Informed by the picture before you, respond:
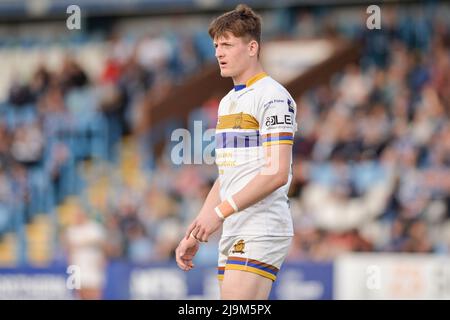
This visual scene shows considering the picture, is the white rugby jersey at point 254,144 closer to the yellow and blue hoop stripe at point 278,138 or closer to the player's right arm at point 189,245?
the yellow and blue hoop stripe at point 278,138

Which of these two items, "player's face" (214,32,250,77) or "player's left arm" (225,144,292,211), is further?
"player's face" (214,32,250,77)

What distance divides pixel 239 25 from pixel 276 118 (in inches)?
23.4

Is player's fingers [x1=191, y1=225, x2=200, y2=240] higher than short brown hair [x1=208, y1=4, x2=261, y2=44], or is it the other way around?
short brown hair [x1=208, y1=4, x2=261, y2=44]

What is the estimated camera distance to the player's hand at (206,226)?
4840 millimetres

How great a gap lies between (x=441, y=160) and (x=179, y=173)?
4.16m

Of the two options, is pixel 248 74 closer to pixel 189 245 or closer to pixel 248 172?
pixel 248 172

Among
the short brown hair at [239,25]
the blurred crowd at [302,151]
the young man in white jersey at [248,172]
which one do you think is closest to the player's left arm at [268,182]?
the young man in white jersey at [248,172]

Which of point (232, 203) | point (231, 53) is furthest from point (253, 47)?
point (232, 203)

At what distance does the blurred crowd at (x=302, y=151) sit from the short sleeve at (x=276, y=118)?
7765mm

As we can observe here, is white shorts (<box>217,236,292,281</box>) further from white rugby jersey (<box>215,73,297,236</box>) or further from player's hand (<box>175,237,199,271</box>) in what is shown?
player's hand (<box>175,237,199,271</box>)

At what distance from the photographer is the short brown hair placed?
5.12 meters

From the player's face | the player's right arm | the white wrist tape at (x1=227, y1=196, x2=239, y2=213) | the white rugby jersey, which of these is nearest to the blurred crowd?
the player's right arm

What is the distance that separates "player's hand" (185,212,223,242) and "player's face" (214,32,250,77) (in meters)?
0.83

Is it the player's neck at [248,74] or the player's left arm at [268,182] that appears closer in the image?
the player's left arm at [268,182]
